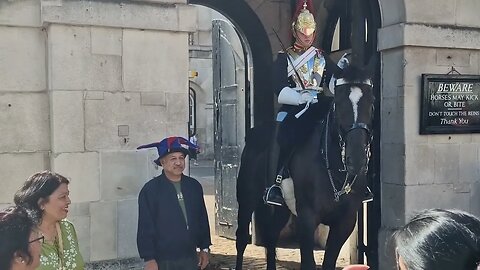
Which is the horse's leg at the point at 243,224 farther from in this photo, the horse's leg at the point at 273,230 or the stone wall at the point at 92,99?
the stone wall at the point at 92,99

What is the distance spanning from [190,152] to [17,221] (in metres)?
2.16

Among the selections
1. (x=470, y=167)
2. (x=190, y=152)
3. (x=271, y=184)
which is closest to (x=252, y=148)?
(x=271, y=184)

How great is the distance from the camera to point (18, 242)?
2180mm

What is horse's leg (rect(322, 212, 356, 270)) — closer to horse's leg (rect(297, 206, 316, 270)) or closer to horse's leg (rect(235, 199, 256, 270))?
horse's leg (rect(297, 206, 316, 270))

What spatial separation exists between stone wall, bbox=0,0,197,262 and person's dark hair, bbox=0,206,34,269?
2.20 metres

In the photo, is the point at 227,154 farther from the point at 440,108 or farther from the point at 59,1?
the point at 59,1

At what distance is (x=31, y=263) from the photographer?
2.23 m

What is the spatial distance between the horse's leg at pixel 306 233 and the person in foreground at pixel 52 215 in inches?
87.6

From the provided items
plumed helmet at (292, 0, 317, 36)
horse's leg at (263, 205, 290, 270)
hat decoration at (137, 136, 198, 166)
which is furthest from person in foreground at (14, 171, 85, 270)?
horse's leg at (263, 205, 290, 270)

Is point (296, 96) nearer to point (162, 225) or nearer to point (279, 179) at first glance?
point (279, 179)

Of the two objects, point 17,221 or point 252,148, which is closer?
point 17,221

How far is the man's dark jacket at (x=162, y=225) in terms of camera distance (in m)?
3.98

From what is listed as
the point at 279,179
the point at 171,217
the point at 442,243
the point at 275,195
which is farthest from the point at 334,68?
the point at 442,243

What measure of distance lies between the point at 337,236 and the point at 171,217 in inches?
69.1
